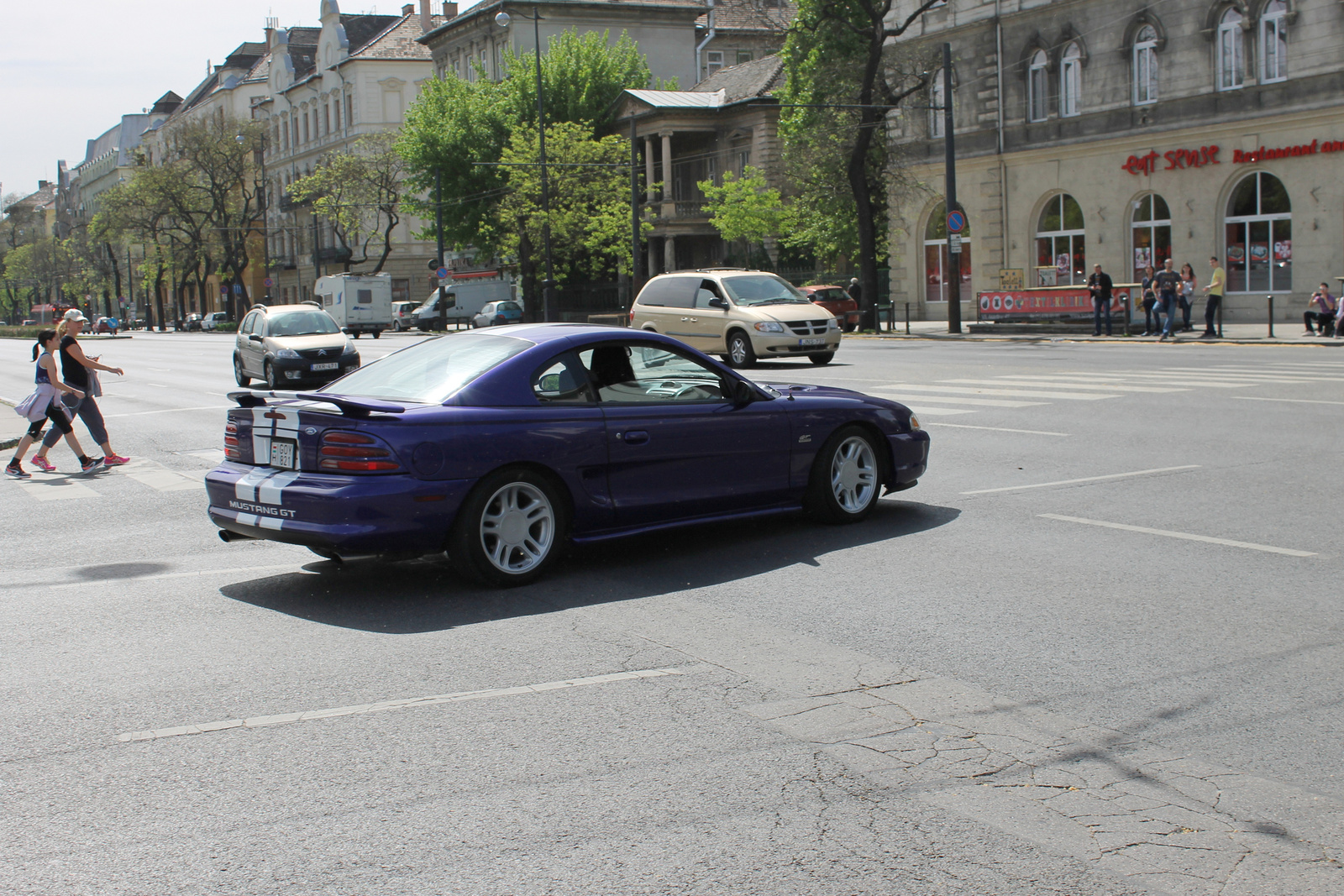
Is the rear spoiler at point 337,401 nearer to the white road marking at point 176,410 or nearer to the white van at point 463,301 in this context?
the white road marking at point 176,410

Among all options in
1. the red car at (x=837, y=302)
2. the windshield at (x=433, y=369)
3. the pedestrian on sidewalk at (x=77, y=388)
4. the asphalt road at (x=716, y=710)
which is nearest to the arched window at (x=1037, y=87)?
the red car at (x=837, y=302)

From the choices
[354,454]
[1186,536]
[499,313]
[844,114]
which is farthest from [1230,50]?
[354,454]

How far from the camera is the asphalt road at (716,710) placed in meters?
3.73

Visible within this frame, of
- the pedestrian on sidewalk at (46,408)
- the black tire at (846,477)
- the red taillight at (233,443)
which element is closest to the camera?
the red taillight at (233,443)

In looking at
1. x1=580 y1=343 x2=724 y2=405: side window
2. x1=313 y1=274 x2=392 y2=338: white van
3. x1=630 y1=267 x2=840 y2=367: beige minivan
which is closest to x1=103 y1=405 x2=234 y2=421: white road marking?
x1=630 y1=267 x2=840 y2=367: beige minivan

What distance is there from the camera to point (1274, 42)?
3419 centimetres

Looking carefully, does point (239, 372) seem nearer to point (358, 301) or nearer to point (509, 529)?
point (509, 529)

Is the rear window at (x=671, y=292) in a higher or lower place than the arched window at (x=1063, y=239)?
lower

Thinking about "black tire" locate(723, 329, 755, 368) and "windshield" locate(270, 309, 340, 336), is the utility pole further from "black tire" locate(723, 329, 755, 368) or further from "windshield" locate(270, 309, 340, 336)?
"windshield" locate(270, 309, 340, 336)

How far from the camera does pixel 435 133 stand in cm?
6253

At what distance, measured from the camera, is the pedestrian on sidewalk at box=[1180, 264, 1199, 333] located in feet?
102

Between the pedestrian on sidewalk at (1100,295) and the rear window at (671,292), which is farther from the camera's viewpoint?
the pedestrian on sidewalk at (1100,295)

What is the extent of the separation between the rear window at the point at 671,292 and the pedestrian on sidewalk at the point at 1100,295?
10.9 meters

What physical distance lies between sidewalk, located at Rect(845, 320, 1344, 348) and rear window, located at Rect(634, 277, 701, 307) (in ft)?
33.0
